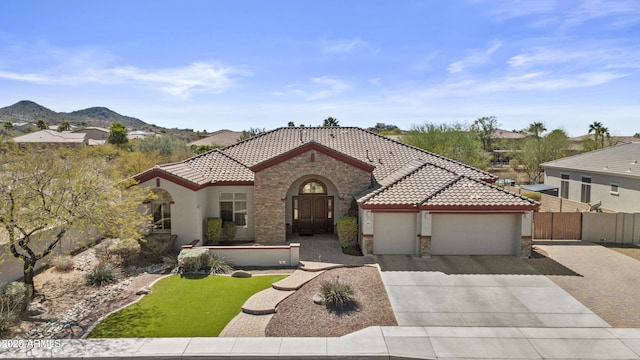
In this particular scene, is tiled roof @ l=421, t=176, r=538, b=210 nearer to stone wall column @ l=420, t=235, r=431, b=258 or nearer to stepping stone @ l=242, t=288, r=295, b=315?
stone wall column @ l=420, t=235, r=431, b=258

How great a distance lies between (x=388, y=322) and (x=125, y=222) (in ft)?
34.3

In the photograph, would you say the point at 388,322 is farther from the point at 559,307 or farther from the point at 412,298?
the point at 559,307

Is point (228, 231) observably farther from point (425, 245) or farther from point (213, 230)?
point (425, 245)

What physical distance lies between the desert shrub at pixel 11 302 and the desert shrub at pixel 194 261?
527 cm

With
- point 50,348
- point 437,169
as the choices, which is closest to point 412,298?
point 437,169

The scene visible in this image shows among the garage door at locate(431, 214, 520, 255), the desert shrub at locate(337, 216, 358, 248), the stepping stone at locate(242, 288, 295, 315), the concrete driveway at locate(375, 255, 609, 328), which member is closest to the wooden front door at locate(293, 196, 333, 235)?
the desert shrub at locate(337, 216, 358, 248)

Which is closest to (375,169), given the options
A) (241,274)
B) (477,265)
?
(477,265)

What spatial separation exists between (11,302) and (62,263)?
15.8 ft

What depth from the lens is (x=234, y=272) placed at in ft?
52.6

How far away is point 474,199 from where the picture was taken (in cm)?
1811

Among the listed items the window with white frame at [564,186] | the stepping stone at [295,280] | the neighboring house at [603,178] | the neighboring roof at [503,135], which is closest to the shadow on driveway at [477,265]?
the stepping stone at [295,280]

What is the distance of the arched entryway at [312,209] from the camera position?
22234 mm

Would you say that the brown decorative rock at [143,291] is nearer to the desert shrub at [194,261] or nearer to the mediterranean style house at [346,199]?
the desert shrub at [194,261]

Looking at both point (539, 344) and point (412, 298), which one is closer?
point (539, 344)
